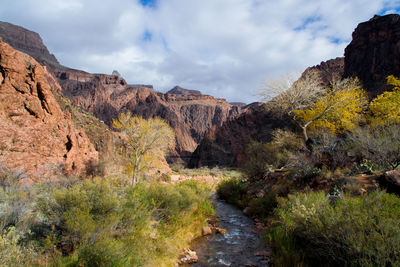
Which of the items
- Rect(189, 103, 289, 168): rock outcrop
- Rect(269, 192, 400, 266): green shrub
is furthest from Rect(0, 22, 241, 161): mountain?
Rect(269, 192, 400, 266): green shrub

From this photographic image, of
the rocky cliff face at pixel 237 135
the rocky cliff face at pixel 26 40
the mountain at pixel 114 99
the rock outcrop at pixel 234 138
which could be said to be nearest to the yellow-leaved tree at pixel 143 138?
the rock outcrop at pixel 234 138

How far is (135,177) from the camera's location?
21.2 meters

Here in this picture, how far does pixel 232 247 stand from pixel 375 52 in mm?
73348

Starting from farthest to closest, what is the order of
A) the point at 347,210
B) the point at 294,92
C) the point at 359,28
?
the point at 359,28
the point at 294,92
the point at 347,210

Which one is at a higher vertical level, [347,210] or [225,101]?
[225,101]

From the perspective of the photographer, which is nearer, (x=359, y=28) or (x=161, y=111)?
(x=359, y=28)

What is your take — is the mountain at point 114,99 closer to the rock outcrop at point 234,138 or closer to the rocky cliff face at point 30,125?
the rock outcrop at point 234,138

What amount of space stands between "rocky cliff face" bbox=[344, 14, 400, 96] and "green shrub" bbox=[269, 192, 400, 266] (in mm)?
53583

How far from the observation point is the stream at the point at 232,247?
6762 millimetres

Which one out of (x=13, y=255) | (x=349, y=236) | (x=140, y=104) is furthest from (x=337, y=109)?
(x=140, y=104)

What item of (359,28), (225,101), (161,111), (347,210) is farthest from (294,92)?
(225,101)

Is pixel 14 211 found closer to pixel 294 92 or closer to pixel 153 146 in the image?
pixel 153 146

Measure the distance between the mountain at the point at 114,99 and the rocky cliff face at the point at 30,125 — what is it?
85.4 metres

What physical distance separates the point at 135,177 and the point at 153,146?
3.69 meters
